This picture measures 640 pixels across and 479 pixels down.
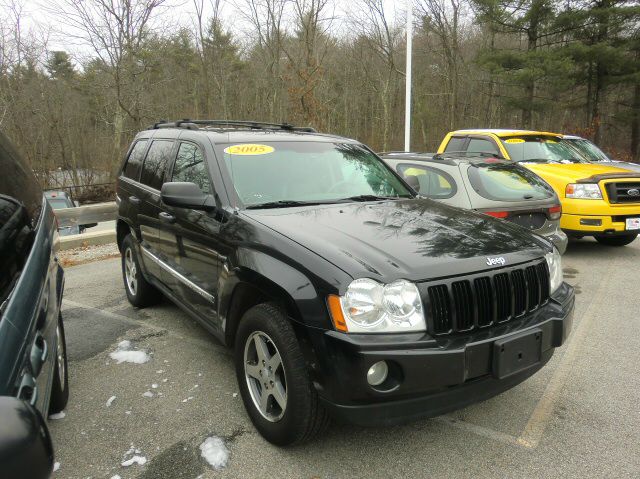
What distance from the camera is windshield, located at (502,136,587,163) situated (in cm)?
837

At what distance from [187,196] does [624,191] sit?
6743mm

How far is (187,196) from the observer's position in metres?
3.03

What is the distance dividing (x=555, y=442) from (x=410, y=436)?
2.65ft

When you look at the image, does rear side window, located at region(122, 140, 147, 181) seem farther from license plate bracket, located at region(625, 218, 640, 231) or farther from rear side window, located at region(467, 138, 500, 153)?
license plate bracket, located at region(625, 218, 640, 231)

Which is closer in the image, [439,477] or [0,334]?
[0,334]

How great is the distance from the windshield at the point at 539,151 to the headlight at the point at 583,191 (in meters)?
1.28

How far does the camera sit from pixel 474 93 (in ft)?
100

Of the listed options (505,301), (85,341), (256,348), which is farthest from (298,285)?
(85,341)

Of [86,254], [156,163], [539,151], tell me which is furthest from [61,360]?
[539,151]

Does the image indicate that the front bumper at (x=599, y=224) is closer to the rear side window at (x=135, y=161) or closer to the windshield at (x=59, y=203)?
the rear side window at (x=135, y=161)

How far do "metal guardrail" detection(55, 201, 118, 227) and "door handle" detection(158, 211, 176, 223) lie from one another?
18.2ft

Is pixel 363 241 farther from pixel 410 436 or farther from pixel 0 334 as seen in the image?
pixel 0 334

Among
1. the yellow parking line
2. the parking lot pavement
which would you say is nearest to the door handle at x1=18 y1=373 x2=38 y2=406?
the parking lot pavement

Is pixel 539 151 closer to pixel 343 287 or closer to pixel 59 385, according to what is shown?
pixel 343 287
